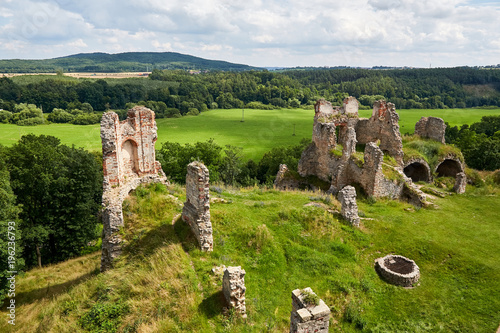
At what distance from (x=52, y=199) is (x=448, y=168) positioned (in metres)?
32.4

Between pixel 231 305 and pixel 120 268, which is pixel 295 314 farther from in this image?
pixel 120 268

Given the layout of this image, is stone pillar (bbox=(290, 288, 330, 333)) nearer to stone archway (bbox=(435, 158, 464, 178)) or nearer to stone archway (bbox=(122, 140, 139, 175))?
stone archway (bbox=(122, 140, 139, 175))

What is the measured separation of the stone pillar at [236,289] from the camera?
364 inches

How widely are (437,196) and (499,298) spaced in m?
11.4

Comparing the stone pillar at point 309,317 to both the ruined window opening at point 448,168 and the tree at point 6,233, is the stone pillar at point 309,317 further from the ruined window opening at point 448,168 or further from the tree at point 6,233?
the ruined window opening at point 448,168

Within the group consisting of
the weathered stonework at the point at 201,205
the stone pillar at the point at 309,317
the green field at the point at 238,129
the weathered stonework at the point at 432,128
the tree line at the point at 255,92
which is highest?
the tree line at the point at 255,92

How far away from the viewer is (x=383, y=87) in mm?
105000

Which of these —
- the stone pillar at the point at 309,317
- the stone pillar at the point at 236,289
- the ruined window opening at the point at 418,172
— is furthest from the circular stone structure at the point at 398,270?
the ruined window opening at the point at 418,172

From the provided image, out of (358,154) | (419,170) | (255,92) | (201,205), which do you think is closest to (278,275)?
(201,205)

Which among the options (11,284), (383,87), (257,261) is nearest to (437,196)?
(257,261)

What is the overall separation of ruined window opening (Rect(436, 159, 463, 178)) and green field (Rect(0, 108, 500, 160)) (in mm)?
32879

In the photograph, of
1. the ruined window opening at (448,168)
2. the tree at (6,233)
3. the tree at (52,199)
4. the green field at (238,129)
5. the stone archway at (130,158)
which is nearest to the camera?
the tree at (6,233)

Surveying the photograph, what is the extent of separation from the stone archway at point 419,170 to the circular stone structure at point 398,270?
13474 mm

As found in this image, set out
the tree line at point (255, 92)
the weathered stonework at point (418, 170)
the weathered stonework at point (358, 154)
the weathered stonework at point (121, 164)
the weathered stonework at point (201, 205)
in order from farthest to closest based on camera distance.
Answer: the tree line at point (255, 92), the weathered stonework at point (418, 170), the weathered stonework at point (358, 154), the weathered stonework at point (121, 164), the weathered stonework at point (201, 205)
